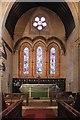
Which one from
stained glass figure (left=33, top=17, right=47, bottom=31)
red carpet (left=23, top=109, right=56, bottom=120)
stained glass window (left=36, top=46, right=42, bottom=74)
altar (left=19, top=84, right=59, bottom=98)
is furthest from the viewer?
stained glass figure (left=33, top=17, right=47, bottom=31)

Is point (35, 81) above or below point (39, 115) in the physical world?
above

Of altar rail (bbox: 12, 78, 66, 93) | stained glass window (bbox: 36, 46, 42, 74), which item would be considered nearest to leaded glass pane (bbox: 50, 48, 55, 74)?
stained glass window (bbox: 36, 46, 42, 74)

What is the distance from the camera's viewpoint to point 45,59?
21672 millimetres

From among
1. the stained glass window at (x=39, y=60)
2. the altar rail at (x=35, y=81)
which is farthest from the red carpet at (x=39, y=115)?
the stained glass window at (x=39, y=60)

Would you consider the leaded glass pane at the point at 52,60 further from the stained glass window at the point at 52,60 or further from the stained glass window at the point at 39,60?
the stained glass window at the point at 39,60

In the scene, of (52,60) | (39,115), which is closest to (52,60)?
(52,60)

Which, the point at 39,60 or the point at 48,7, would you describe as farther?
the point at 39,60

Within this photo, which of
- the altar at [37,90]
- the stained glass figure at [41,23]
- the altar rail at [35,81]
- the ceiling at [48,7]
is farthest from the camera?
the stained glass figure at [41,23]

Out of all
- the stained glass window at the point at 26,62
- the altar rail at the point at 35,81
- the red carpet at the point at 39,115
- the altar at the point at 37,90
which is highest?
the stained glass window at the point at 26,62

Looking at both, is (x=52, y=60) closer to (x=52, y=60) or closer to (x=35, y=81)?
(x=52, y=60)

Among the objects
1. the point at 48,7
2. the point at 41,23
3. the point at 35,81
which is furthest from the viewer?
the point at 41,23

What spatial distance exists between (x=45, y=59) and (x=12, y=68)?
95.5 inches

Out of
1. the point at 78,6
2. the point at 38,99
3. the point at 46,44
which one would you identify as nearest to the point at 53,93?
the point at 38,99

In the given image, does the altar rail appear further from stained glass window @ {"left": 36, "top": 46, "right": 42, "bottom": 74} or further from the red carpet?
the red carpet
